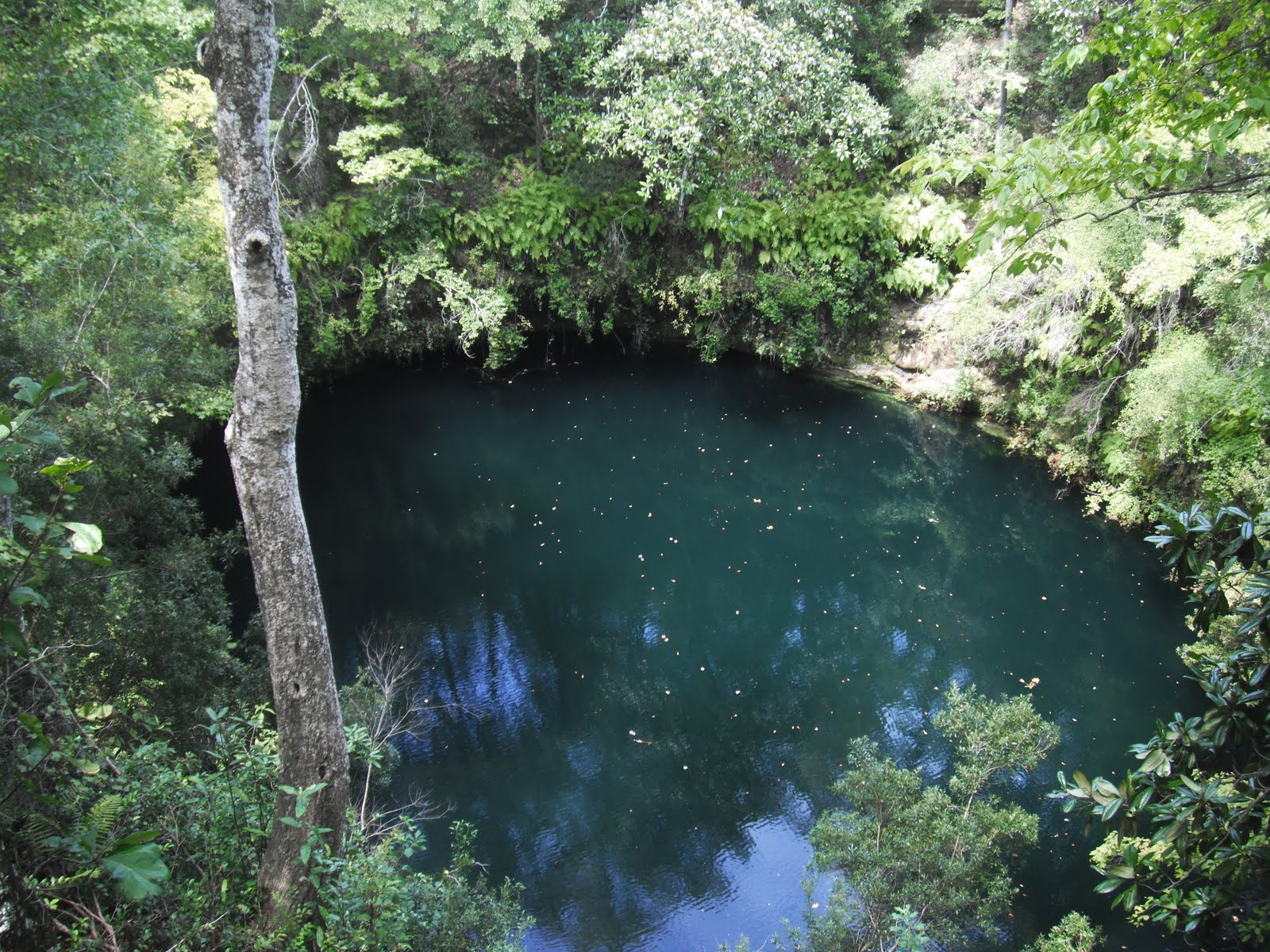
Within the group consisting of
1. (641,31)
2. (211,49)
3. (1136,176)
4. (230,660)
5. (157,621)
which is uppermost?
(641,31)

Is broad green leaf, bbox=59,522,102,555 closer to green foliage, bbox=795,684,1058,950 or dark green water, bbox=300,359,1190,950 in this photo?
green foliage, bbox=795,684,1058,950

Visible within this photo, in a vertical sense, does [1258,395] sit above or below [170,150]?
below

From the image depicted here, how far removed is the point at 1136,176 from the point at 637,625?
23.4ft

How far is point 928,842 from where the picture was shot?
5.09m

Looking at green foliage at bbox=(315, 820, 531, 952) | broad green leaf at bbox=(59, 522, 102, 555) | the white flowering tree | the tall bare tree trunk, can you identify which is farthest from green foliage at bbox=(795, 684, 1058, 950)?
the white flowering tree

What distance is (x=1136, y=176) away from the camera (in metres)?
2.90

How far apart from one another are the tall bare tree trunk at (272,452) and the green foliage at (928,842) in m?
2.98

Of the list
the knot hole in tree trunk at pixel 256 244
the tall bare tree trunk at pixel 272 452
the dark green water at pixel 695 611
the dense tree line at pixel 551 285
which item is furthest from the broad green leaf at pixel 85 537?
the dark green water at pixel 695 611

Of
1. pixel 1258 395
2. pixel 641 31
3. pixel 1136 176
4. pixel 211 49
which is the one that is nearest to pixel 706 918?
pixel 1136 176

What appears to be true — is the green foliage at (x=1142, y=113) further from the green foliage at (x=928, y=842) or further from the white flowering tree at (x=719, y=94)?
the white flowering tree at (x=719, y=94)

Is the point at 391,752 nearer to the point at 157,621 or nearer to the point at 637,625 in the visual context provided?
the point at 157,621

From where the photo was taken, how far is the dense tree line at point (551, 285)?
2.74m

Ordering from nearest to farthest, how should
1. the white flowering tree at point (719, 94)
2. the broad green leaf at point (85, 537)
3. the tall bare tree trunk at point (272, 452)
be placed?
1. the broad green leaf at point (85, 537)
2. the tall bare tree trunk at point (272, 452)
3. the white flowering tree at point (719, 94)

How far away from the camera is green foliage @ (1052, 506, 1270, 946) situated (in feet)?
7.80
